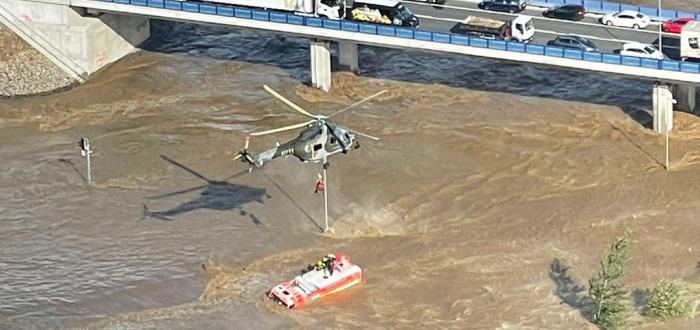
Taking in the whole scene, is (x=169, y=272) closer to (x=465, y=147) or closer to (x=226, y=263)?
(x=226, y=263)

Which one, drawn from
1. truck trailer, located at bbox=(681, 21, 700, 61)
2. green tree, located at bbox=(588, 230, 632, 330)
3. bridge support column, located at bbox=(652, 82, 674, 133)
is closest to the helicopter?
green tree, located at bbox=(588, 230, 632, 330)

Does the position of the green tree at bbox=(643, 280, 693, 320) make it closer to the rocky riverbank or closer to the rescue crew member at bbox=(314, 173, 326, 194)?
the rescue crew member at bbox=(314, 173, 326, 194)

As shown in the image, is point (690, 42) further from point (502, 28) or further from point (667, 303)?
point (667, 303)

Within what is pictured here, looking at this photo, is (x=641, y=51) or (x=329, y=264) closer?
(x=329, y=264)

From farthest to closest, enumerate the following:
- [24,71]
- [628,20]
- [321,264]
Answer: [24,71]
[628,20]
[321,264]

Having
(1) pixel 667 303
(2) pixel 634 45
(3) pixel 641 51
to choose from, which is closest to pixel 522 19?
(2) pixel 634 45
